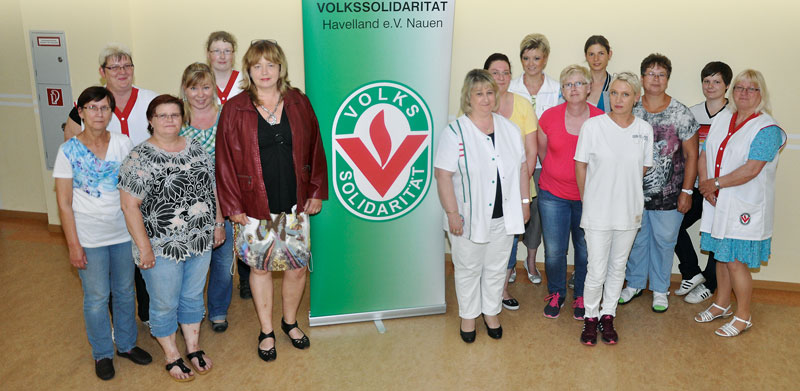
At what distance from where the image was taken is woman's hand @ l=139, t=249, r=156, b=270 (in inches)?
110

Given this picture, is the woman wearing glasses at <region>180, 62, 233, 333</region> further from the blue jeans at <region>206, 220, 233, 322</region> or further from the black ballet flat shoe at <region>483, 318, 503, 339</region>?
the black ballet flat shoe at <region>483, 318, 503, 339</region>

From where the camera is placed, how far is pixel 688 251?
4145 millimetres

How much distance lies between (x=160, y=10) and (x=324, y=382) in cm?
344

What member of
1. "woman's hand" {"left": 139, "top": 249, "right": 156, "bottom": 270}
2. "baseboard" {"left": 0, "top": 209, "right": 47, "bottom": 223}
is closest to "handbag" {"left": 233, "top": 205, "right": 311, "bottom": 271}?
"woman's hand" {"left": 139, "top": 249, "right": 156, "bottom": 270}

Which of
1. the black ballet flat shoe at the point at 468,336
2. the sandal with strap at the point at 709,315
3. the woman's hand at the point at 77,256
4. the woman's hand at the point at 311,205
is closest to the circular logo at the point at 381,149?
the woman's hand at the point at 311,205

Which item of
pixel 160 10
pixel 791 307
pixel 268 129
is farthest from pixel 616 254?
pixel 160 10

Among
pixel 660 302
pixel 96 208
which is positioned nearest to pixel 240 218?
pixel 96 208

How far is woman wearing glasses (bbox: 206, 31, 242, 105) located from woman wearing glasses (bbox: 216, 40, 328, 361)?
0.59 metres

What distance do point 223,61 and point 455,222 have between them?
65.4 inches

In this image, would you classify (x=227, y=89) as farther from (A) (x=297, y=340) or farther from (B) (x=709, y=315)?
(B) (x=709, y=315)

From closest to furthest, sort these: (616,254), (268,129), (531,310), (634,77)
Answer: (268,129), (634,77), (616,254), (531,310)

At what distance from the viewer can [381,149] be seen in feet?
11.1

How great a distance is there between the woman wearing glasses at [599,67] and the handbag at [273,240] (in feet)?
6.64

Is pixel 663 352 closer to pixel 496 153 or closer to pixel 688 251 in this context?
pixel 688 251
